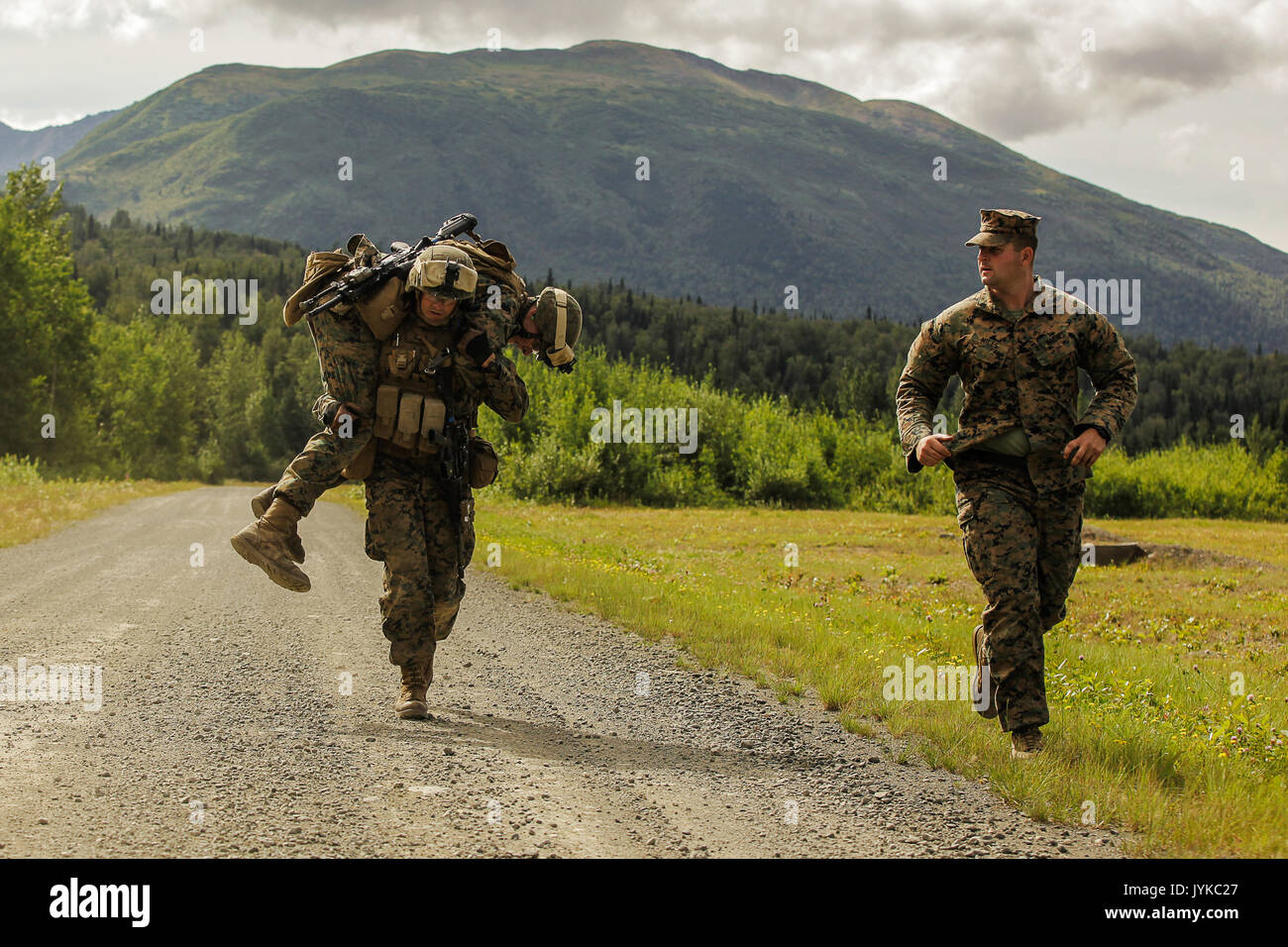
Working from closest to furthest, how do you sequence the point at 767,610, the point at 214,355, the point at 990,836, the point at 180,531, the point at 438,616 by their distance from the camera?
the point at 990,836 → the point at 438,616 → the point at 767,610 → the point at 180,531 → the point at 214,355

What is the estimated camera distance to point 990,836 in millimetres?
4664

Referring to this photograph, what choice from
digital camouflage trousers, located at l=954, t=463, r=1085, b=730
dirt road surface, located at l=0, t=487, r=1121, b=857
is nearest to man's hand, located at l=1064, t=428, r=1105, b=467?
digital camouflage trousers, located at l=954, t=463, r=1085, b=730

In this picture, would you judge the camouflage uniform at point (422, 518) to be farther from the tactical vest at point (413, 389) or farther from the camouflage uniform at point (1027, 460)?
the camouflage uniform at point (1027, 460)

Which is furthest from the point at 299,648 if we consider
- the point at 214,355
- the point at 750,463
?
the point at 214,355

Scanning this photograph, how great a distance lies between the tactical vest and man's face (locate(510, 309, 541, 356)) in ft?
1.75

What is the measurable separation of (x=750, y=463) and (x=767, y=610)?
33907mm

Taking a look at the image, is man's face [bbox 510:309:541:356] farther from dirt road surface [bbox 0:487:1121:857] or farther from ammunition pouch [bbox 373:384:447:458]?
dirt road surface [bbox 0:487:1121:857]

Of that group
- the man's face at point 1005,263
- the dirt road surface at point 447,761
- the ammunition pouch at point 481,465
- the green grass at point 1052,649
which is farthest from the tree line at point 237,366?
the man's face at point 1005,263

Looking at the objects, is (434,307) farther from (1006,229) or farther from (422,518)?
(1006,229)

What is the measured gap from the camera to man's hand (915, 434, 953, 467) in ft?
19.9

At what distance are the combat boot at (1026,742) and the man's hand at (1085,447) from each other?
145 cm
